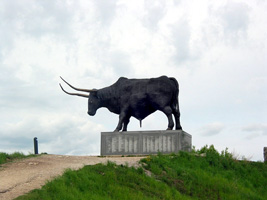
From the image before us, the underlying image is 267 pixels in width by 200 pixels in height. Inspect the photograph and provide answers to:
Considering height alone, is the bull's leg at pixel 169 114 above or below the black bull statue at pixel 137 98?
below

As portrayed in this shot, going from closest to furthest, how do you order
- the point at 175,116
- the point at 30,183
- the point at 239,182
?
1. the point at 30,183
2. the point at 239,182
3. the point at 175,116

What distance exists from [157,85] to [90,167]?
7.74 m

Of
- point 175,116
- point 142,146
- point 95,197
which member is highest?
point 175,116

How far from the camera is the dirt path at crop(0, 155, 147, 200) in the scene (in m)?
11.4

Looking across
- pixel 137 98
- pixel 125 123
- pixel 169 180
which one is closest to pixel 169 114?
pixel 137 98

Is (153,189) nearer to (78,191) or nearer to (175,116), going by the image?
(78,191)

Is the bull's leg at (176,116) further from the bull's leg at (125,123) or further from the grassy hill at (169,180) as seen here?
the grassy hill at (169,180)

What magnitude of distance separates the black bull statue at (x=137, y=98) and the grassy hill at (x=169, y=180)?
291cm

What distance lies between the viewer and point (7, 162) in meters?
16.0

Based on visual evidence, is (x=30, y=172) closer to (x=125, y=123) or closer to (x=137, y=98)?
(x=137, y=98)

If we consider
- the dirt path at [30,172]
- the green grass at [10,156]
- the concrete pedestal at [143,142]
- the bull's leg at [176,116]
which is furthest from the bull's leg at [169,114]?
the green grass at [10,156]

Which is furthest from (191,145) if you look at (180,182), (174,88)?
(180,182)

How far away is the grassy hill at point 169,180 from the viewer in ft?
36.3

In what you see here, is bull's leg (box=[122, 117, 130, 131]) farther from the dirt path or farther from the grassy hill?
the dirt path
